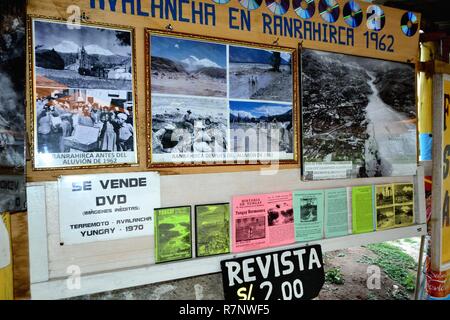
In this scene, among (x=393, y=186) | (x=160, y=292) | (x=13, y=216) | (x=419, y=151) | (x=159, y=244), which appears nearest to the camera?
(x=13, y=216)

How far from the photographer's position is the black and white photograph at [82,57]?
1.36 m

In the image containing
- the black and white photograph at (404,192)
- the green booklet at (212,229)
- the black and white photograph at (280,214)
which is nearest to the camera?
the green booklet at (212,229)

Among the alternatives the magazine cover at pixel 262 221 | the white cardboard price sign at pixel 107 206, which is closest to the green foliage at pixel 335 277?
the magazine cover at pixel 262 221

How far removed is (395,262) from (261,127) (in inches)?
113

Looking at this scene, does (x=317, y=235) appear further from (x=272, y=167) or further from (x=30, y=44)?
(x=30, y=44)

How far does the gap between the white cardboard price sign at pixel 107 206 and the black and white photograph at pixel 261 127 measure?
49cm

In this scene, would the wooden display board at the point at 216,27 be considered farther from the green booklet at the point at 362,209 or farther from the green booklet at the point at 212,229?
the green booklet at the point at 362,209

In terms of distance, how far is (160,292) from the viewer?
170 centimetres

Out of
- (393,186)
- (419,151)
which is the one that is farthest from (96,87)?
(419,151)

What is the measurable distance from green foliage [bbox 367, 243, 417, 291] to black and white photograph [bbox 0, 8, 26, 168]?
3321 millimetres

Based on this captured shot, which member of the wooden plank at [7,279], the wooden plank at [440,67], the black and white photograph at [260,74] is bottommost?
the wooden plank at [7,279]

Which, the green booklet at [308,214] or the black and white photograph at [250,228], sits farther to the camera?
the green booklet at [308,214]

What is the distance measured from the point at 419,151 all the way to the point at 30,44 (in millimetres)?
2528

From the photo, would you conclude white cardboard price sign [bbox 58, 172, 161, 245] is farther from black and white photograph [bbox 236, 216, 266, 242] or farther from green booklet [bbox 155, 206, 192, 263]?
black and white photograph [bbox 236, 216, 266, 242]
